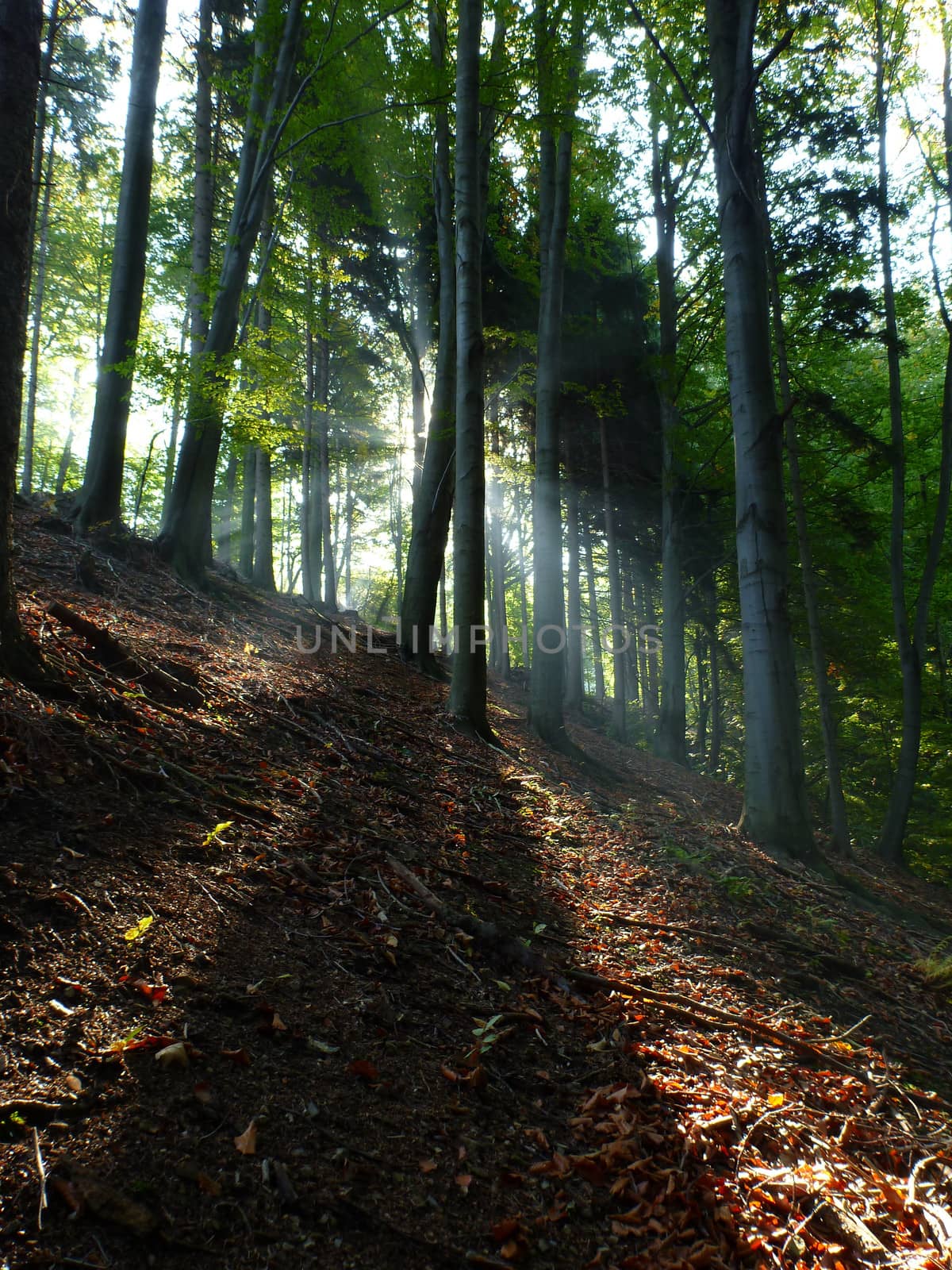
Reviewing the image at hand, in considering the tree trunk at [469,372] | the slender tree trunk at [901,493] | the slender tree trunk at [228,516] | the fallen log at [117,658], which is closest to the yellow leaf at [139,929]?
the fallen log at [117,658]

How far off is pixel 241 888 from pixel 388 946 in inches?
28.0

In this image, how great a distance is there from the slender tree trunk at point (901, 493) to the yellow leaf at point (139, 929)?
40.3ft

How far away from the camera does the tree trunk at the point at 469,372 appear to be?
6992 mm

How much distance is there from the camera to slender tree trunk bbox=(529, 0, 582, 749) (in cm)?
888

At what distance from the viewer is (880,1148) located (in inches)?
98.0

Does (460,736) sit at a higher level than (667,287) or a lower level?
lower

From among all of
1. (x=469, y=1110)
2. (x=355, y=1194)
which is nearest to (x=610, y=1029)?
(x=469, y=1110)

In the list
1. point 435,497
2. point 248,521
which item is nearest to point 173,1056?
point 435,497

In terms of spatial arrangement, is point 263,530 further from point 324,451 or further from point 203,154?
point 203,154

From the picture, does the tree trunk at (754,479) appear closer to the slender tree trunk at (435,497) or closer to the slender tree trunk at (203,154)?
the slender tree trunk at (435,497)

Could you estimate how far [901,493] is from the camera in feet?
35.9

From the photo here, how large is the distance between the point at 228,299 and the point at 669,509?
9.49 m

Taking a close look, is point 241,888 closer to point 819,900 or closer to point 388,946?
point 388,946

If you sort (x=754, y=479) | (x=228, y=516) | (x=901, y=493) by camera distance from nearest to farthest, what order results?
(x=754, y=479)
(x=901, y=493)
(x=228, y=516)
